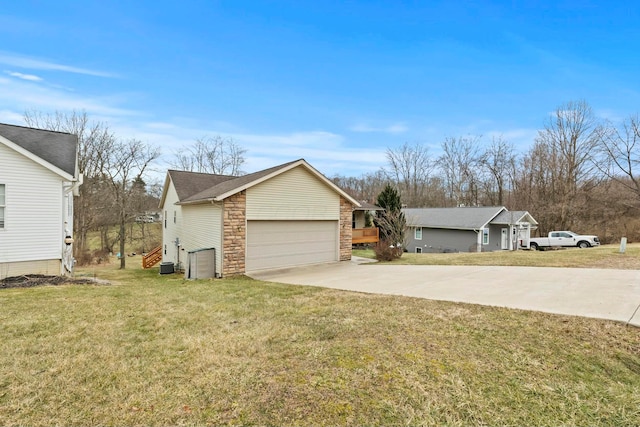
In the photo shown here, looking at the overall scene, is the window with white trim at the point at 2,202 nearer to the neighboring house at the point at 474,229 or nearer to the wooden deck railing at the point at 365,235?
the wooden deck railing at the point at 365,235

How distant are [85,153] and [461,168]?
35.7 meters

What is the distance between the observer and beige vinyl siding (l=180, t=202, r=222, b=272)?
1123 cm

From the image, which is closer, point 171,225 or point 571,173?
point 171,225

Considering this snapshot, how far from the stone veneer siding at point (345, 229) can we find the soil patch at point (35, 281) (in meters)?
8.91

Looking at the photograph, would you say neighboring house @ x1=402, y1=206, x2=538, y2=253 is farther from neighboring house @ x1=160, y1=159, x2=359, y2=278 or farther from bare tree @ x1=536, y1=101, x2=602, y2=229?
neighboring house @ x1=160, y1=159, x2=359, y2=278

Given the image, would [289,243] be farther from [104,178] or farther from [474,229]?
[104,178]

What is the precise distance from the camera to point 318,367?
337cm

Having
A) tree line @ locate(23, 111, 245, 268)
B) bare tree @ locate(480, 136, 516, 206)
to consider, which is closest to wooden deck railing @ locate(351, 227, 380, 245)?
tree line @ locate(23, 111, 245, 268)

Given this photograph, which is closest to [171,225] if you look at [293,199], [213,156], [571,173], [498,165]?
[293,199]

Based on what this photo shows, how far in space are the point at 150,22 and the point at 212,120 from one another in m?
11.8

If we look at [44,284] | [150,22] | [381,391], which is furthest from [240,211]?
[381,391]

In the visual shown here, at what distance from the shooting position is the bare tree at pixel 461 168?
118ft

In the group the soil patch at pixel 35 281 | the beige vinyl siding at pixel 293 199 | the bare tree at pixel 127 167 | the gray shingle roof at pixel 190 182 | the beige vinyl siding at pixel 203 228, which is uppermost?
the bare tree at pixel 127 167

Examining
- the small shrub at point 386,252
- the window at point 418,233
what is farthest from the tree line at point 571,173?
the small shrub at point 386,252
